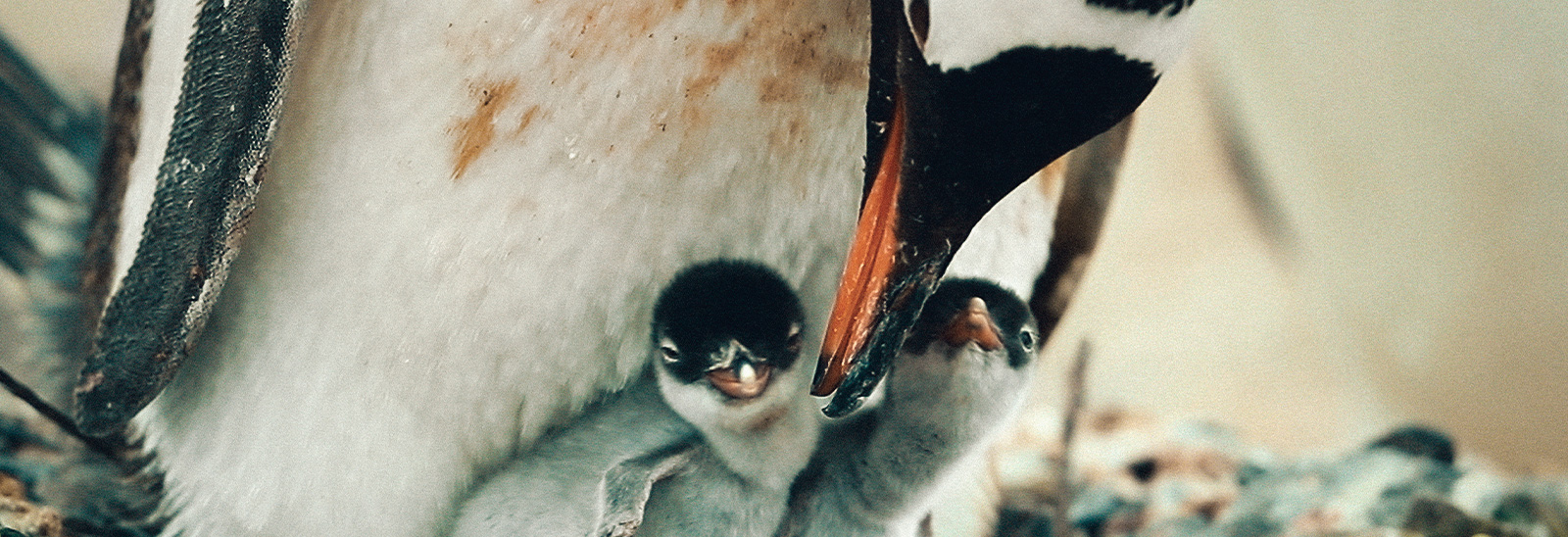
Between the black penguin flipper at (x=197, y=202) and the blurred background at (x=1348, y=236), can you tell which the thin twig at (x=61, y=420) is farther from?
the blurred background at (x=1348, y=236)

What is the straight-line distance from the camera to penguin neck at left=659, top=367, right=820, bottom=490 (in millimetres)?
560

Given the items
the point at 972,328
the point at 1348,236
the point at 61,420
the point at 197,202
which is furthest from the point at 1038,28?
Result: the point at 1348,236

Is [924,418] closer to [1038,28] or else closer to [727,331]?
[727,331]

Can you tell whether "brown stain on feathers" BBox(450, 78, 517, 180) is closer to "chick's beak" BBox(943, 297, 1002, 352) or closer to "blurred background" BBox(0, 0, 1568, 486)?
"chick's beak" BBox(943, 297, 1002, 352)

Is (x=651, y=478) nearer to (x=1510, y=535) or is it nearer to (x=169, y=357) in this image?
(x=169, y=357)

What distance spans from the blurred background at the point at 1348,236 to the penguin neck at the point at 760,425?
0.35 meters

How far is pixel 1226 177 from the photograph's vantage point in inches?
37.4

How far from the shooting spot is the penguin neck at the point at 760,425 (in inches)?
22.0

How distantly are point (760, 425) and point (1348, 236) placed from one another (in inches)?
26.2

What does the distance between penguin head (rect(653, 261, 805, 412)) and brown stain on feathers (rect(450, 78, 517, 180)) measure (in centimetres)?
12

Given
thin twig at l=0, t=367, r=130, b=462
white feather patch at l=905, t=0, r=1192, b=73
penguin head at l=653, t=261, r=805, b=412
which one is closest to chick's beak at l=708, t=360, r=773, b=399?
penguin head at l=653, t=261, r=805, b=412

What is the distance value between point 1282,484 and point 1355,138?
32cm

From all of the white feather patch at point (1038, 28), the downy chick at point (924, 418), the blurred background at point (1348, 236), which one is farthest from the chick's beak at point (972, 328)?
the blurred background at point (1348, 236)

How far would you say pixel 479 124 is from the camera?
20.0 inches
